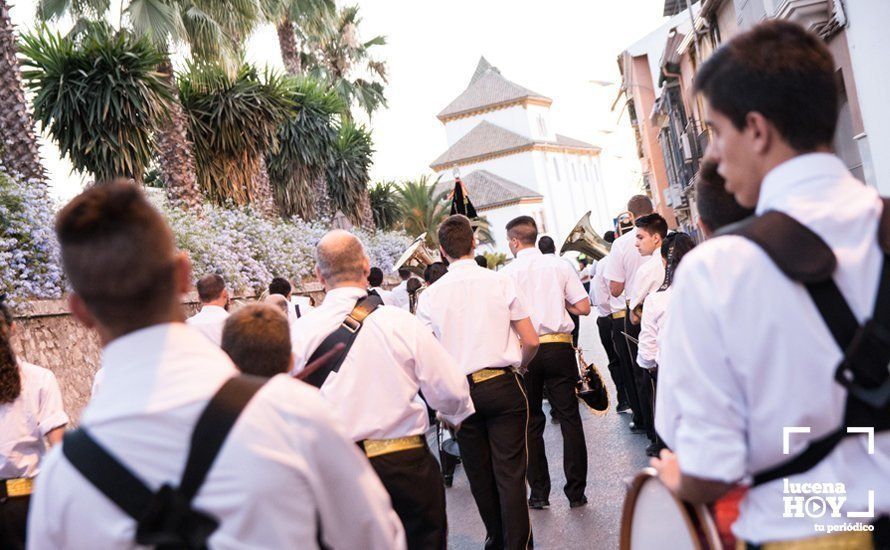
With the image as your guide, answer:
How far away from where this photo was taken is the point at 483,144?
103 metres

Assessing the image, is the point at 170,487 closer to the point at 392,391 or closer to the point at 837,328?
the point at 837,328

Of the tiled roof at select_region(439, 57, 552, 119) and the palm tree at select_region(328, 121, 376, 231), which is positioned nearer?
the palm tree at select_region(328, 121, 376, 231)

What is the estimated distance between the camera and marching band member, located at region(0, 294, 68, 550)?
15.9 ft

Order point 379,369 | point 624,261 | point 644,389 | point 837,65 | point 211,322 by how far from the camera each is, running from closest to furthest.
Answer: point 379,369 < point 211,322 < point 644,389 < point 624,261 < point 837,65

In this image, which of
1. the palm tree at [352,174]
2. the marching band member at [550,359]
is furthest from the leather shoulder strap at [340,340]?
the palm tree at [352,174]

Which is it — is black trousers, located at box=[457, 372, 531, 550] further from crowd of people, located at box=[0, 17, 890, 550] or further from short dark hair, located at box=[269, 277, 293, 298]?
short dark hair, located at box=[269, 277, 293, 298]

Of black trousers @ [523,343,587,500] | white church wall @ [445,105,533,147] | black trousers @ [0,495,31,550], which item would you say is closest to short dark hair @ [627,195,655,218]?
black trousers @ [523,343,587,500]

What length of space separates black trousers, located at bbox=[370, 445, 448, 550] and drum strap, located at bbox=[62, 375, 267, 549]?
8.72 ft

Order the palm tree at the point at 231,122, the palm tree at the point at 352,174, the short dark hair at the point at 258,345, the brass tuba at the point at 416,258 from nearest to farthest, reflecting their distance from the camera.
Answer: the short dark hair at the point at 258,345
the brass tuba at the point at 416,258
the palm tree at the point at 231,122
the palm tree at the point at 352,174

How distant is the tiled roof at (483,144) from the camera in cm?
10094

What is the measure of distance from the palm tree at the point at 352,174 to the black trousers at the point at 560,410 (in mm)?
23087

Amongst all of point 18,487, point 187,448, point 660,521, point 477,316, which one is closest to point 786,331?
point 660,521

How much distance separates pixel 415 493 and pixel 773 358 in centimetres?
291

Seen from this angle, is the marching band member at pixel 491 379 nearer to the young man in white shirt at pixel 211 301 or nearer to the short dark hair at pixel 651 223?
the young man in white shirt at pixel 211 301
